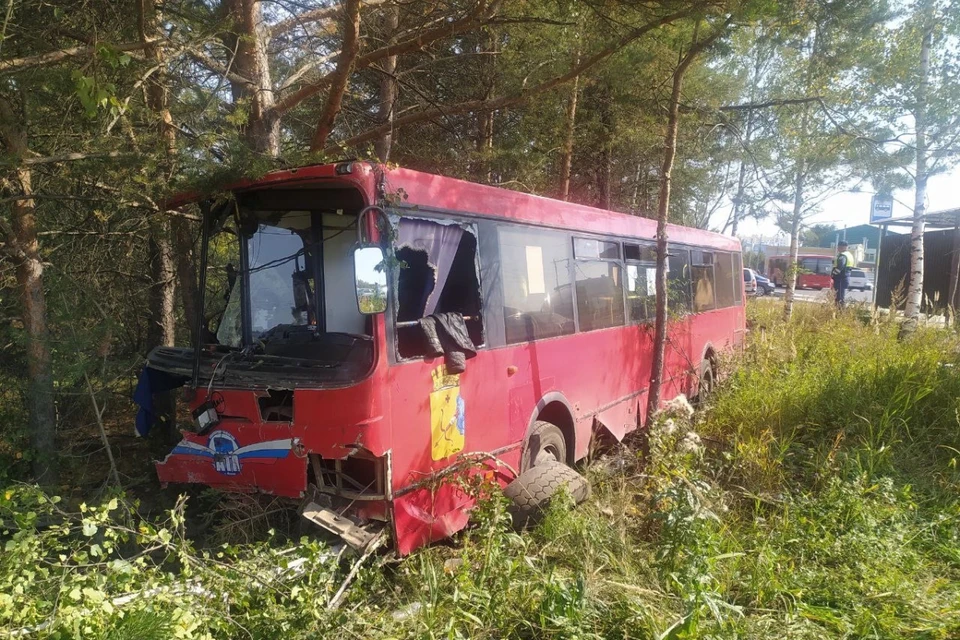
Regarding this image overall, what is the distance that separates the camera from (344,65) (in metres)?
4.99

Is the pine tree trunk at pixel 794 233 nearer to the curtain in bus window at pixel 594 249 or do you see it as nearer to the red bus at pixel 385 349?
the curtain in bus window at pixel 594 249

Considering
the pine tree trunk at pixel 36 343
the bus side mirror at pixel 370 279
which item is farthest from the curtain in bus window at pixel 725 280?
the pine tree trunk at pixel 36 343

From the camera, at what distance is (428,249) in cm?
404

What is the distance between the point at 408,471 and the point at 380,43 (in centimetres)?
534

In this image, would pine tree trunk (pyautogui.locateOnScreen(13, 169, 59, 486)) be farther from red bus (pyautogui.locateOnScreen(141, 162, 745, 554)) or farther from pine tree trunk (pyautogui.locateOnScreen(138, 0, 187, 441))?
red bus (pyautogui.locateOnScreen(141, 162, 745, 554))

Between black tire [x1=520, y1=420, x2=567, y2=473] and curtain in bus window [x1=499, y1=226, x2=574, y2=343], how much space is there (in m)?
0.78

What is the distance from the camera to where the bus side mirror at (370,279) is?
344cm

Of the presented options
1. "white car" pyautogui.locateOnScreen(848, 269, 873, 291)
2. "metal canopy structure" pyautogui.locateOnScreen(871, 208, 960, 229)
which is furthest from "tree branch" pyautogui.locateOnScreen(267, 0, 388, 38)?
"white car" pyautogui.locateOnScreen(848, 269, 873, 291)

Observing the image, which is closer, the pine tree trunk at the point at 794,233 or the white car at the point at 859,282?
the pine tree trunk at the point at 794,233

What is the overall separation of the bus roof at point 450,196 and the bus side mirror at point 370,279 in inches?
14.2

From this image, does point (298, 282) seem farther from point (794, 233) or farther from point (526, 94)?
point (794, 233)

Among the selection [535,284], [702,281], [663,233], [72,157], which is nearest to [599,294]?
[663,233]

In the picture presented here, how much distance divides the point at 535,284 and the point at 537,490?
66.8 inches

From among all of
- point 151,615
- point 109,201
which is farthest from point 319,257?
point 151,615
